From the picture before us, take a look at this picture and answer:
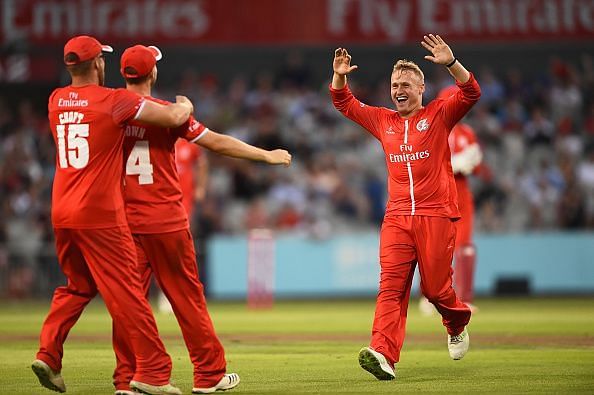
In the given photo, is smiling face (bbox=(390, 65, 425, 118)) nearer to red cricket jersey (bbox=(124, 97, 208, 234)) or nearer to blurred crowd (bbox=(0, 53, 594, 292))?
red cricket jersey (bbox=(124, 97, 208, 234))

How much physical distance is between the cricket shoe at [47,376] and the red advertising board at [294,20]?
16.6 metres

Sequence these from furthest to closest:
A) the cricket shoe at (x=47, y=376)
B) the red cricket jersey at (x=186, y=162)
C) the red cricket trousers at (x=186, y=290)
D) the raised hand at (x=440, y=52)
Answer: the red cricket jersey at (x=186, y=162) < the raised hand at (x=440, y=52) < the red cricket trousers at (x=186, y=290) < the cricket shoe at (x=47, y=376)

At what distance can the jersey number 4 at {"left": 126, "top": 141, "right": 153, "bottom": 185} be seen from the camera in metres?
8.68

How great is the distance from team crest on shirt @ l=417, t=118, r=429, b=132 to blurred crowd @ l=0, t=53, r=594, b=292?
13027 millimetres

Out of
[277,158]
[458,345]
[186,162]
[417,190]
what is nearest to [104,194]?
[277,158]

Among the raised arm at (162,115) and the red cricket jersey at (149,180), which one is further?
the red cricket jersey at (149,180)

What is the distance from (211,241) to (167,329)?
A: 7670 mm

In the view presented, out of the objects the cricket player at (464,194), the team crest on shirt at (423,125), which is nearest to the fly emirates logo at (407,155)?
the team crest on shirt at (423,125)

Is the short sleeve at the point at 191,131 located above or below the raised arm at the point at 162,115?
below

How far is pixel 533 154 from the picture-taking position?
26.5 metres

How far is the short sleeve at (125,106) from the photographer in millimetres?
8203

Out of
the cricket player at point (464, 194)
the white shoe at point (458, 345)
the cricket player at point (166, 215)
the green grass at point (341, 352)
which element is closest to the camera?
the cricket player at point (166, 215)

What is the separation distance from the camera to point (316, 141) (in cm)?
2708

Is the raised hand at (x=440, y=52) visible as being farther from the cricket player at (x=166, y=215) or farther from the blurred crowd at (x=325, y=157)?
the blurred crowd at (x=325, y=157)
